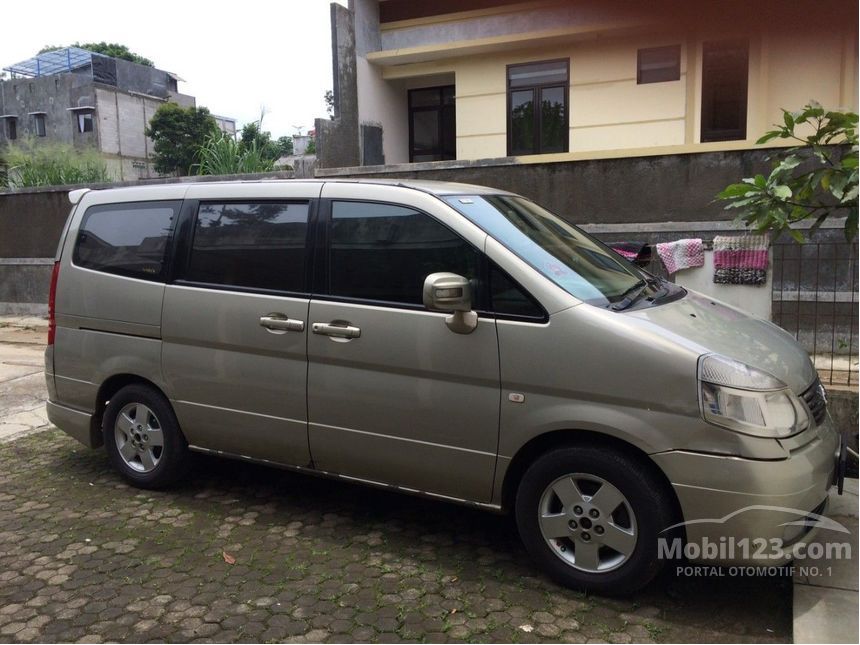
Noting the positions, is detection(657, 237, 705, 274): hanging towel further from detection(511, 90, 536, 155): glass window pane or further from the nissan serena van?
detection(511, 90, 536, 155): glass window pane

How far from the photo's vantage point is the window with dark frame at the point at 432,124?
14.2 meters

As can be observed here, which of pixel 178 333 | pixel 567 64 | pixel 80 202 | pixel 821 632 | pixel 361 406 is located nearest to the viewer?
pixel 821 632

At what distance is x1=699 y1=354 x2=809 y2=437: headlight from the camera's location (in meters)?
3.04

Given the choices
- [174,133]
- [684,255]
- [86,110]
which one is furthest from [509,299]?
[86,110]

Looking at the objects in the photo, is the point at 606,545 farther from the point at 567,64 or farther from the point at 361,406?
the point at 567,64

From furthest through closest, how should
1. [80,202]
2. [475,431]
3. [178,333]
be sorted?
[80,202]
[178,333]
[475,431]

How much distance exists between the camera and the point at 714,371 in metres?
3.09

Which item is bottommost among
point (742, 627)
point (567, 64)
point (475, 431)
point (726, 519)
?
point (742, 627)

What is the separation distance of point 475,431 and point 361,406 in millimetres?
682

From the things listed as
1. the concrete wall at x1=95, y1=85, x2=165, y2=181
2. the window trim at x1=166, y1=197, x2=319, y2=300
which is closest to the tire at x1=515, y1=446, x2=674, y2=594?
the window trim at x1=166, y1=197, x2=319, y2=300

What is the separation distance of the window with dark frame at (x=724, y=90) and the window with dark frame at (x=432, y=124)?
472 centimetres

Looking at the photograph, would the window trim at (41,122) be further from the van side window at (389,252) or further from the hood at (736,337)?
the hood at (736,337)

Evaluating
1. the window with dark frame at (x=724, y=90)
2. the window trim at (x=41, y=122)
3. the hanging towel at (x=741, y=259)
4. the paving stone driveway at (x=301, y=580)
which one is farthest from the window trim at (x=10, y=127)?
the hanging towel at (x=741, y=259)

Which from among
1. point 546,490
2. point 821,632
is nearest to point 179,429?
point 546,490
